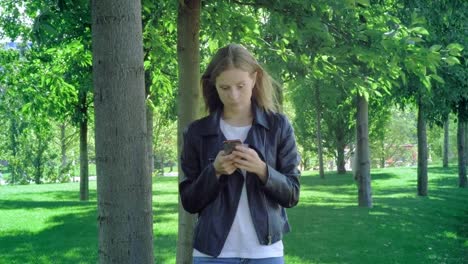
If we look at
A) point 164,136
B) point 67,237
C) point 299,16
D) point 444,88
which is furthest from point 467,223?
point 164,136

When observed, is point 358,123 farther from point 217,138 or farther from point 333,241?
point 217,138

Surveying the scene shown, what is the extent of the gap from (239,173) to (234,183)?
0.05 meters

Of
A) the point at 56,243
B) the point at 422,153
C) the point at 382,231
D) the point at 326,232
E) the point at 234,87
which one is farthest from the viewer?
the point at 422,153

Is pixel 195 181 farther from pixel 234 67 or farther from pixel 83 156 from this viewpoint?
pixel 83 156

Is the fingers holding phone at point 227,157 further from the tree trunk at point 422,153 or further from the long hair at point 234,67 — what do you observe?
the tree trunk at point 422,153

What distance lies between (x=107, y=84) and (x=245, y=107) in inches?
25.8

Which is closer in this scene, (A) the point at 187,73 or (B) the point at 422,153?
(A) the point at 187,73

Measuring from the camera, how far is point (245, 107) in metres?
3.20

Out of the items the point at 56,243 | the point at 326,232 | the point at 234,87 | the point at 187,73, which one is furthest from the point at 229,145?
the point at 326,232

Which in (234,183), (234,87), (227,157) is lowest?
(234,183)

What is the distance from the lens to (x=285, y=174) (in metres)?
3.16

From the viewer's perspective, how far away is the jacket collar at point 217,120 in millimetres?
3131

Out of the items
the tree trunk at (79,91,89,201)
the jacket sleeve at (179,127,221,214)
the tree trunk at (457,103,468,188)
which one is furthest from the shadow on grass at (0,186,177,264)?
the tree trunk at (457,103,468,188)

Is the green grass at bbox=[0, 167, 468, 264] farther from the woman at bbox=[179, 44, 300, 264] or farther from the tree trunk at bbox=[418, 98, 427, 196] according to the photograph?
the woman at bbox=[179, 44, 300, 264]
